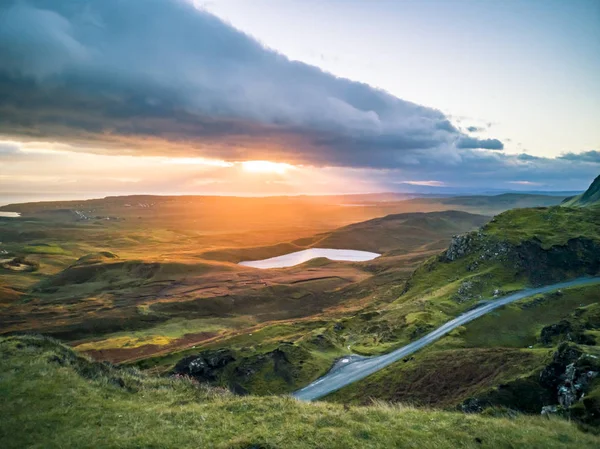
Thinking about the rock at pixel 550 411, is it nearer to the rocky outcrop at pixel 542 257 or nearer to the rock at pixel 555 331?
the rock at pixel 555 331

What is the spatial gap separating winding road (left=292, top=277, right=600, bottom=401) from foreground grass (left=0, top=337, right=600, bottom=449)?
2520cm

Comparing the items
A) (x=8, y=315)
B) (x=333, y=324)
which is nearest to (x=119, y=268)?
(x=8, y=315)

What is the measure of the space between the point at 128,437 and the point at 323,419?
1032 centimetres

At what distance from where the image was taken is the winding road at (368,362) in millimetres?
52856

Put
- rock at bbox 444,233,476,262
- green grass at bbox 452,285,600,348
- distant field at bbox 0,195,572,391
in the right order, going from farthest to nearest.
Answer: rock at bbox 444,233,476,262 < distant field at bbox 0,195,572,391 < green grass at bbox 452,285,600,348

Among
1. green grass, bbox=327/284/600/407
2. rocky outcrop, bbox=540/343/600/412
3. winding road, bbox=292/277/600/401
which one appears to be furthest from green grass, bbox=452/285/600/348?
rocky outcrop, bbox=540/343/600/412

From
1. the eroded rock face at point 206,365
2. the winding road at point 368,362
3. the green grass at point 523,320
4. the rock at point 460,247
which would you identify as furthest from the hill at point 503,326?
the eroded rock face at point 206,365

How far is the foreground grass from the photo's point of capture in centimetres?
1977

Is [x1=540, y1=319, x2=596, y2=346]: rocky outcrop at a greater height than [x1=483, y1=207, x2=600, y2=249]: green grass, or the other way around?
[x1=483, y1=207, x2=600, y2=249]: green grass

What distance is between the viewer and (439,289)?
4035 inches

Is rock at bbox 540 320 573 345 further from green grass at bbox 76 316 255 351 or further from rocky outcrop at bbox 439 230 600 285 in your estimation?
green grass at bbox 76 316 255 351

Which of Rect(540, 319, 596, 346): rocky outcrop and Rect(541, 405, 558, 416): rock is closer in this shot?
Rect(541, 405, 558, 416): rock

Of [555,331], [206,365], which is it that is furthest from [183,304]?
[555,331]

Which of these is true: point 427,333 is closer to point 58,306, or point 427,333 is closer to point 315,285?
point 315,285
